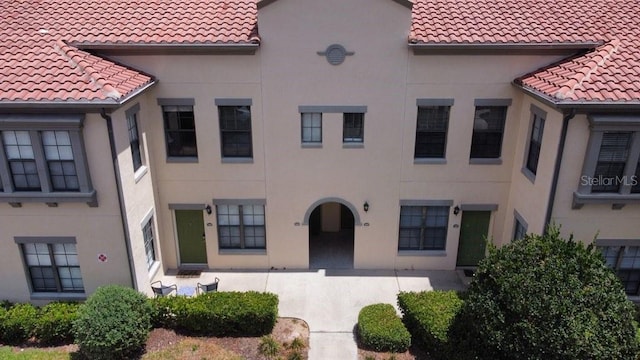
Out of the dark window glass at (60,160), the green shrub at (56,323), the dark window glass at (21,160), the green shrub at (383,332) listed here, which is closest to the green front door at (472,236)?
the green shrub at (383,332)

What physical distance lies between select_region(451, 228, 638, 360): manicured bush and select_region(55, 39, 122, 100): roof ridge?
10554mm

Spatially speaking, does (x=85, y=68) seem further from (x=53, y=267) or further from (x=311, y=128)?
(x=311, y=128)

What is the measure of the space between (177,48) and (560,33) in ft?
38.7

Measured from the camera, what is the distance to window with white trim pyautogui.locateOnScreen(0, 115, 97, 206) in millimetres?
12461

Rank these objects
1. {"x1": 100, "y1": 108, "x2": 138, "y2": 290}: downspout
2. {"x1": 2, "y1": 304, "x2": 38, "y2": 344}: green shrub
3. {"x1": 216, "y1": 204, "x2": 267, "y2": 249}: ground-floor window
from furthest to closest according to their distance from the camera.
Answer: {"x1": 216, "y1": 204, "x2": 267, "y2": 249}: ground-floor window, {"x1": 2, "y1": 304, "x2": 38, "y2": 344}: green shrub, {"x1": 100, "y1": 108, "x2": 138, "y2": 290}: downspout

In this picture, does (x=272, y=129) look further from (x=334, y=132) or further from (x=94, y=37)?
(x=94, y=37)

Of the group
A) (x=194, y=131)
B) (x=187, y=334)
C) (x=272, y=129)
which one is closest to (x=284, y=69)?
(x=272, y=129)

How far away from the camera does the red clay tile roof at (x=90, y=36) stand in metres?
12.6

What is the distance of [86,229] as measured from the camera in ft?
45.7

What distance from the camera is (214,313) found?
13594 millimetres

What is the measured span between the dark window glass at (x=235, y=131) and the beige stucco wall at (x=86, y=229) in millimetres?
3874

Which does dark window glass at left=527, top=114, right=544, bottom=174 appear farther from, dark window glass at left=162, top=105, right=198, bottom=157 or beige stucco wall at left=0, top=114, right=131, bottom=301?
beige stucco wall at left=0, top=114, right=131, bottom=301

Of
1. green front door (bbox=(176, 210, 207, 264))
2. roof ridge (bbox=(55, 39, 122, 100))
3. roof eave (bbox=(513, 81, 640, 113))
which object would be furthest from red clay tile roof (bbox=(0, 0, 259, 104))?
roof eave (bbox=(513, 81, 640, 113))

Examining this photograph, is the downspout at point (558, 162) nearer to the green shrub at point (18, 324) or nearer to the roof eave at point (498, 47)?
the roof eave at point (498, 47)
